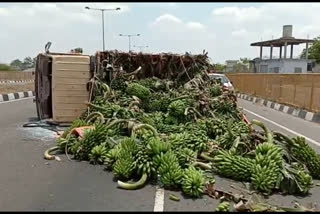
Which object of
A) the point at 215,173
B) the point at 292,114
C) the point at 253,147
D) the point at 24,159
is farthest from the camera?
the point at 292,114

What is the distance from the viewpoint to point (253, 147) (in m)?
6.53

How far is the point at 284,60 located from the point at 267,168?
5127 cm

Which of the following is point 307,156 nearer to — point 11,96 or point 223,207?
point 223,207

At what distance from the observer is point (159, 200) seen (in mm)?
4996

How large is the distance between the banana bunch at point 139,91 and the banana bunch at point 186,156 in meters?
3.90

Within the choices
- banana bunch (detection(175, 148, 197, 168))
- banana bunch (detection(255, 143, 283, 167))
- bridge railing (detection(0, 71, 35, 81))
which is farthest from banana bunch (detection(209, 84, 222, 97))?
bridge railing (detection(0, 71, 35, 81))

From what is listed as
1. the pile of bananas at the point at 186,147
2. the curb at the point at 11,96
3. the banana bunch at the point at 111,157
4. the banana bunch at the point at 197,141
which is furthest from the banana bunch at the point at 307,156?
the curb at the point at 11,96

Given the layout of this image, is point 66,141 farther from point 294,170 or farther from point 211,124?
point 294,170

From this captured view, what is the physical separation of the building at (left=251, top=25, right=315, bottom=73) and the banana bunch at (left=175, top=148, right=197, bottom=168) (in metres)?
48.6

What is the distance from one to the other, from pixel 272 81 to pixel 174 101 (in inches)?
585

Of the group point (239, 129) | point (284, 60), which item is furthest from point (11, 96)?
point (284, 60)

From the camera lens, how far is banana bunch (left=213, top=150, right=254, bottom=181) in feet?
19.0

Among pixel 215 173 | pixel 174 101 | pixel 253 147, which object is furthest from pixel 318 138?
pixel 215 173

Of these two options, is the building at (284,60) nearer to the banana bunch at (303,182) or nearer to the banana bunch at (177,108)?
the banana bunch at (177,108)
